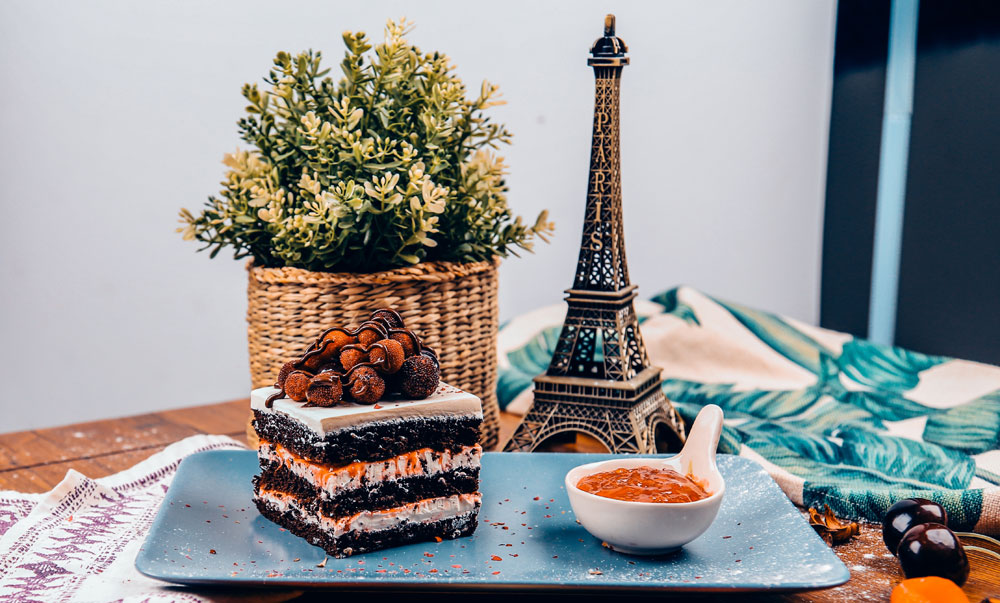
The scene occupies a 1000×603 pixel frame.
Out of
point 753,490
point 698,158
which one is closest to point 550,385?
point 753,490

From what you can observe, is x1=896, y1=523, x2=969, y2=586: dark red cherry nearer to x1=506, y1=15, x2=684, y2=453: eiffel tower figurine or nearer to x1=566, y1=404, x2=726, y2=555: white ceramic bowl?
x1=566, y1=404, x2=726, y2=555: white ceramic bowl

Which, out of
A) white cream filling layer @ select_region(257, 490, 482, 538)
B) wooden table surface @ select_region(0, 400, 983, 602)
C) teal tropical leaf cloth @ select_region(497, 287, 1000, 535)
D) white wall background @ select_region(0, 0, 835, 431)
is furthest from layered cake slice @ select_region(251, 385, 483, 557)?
white wall background @ select_region(0, 0, 835, 431)

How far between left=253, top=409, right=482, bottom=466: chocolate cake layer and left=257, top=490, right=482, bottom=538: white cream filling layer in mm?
65

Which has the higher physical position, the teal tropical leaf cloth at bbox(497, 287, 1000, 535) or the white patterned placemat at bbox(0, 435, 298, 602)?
the teal tropical leaf cloth at bbox(497, 287, 1000, 535)

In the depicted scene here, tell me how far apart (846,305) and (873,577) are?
7.61 ft

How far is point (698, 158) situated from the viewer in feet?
9.87

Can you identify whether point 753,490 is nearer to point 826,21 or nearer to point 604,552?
point 604,552

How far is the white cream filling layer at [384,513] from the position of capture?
1.03 meters

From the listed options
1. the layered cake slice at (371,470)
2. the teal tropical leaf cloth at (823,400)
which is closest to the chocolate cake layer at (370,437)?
the layered cake slice at (371,470)

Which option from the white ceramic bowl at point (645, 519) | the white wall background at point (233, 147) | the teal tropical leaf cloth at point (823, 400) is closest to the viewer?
the white ceramic bowl at point (645, 519)

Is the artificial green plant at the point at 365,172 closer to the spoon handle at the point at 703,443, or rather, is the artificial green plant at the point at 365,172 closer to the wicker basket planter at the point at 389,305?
the wicker basket planter at the point at 389,305

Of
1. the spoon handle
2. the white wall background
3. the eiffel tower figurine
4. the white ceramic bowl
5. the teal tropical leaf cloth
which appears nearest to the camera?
the white ceramic bowl

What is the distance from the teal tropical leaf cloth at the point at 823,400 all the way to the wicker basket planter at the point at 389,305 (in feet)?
1.35

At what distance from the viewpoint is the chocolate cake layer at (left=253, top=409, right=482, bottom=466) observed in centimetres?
102
